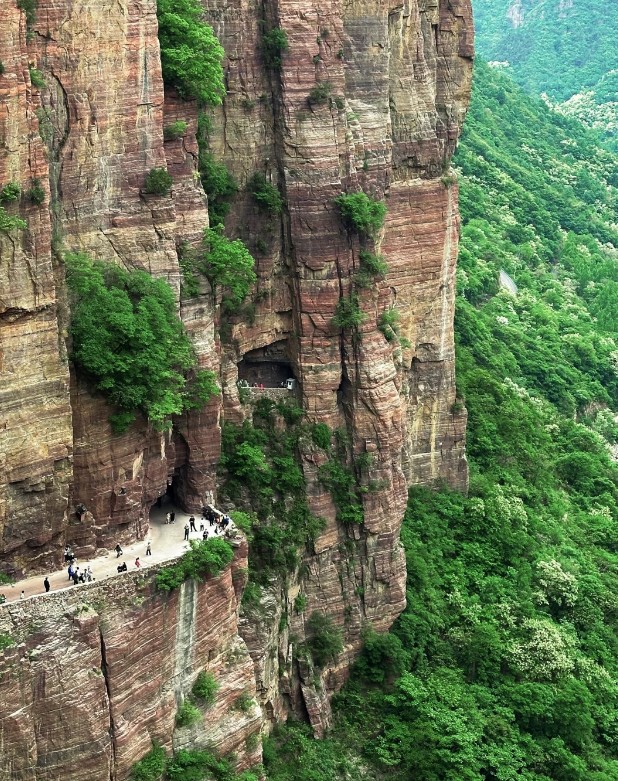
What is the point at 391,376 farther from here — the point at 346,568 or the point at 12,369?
the point at 12,369

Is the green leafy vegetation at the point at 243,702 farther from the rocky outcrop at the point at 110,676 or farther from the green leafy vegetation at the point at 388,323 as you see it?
the green leafy vegetation at the point at 388,323

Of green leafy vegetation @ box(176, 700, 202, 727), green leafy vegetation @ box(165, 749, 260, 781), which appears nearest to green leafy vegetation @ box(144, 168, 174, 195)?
green leafy vegetation @ box(176, 700, 202, 727)

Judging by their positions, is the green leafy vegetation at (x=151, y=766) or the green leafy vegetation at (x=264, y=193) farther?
the green leafy vegetation at (x=264, y=193)

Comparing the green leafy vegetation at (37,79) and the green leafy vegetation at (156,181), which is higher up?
the green leafy vegetation at (37,79)

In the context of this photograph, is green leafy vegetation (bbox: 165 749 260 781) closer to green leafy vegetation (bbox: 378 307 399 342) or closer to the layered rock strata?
the layered rock strata

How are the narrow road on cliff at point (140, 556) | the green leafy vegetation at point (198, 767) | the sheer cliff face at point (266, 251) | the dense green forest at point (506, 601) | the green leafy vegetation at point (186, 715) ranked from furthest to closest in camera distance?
the dense green forest at point (506, 601), the green leafy vegetation at point (186, 715), the green leafy vegetation at point (198, 767), the narrow road on cliff at point (140, 556), the sheer cliff face at point (266, 251)

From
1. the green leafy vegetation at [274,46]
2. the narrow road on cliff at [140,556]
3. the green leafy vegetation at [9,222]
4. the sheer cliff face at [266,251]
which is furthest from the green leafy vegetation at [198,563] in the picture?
the green leafy vegetation at [274,46]

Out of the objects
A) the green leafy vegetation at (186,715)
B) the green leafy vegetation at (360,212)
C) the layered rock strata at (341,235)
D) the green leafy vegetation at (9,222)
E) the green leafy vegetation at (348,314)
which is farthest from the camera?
the green leafy vegetation at (348,314)

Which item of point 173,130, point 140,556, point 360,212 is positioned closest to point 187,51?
point 173,130
